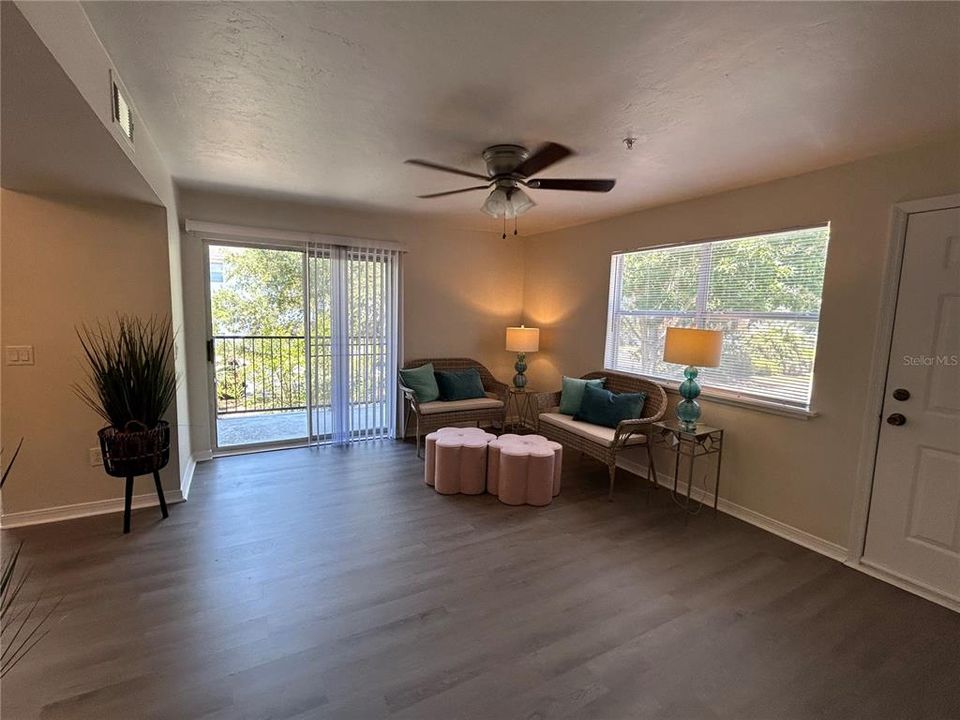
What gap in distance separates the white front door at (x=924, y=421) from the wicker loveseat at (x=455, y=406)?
3.04 m

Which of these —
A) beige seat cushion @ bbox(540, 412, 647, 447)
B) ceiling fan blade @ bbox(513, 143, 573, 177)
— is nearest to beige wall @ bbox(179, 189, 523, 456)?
beige seat cushion @ bbox(540, 412, 647, 447)

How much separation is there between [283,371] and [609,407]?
413 cm

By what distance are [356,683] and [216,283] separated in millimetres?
3692

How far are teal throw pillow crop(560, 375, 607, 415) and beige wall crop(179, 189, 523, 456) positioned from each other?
1472 millimetres

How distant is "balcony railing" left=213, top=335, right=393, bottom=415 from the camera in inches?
179

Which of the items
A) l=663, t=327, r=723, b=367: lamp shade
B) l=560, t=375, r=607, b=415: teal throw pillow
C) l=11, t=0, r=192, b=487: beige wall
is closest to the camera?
l=11, t=0, r=192, b=487: beige wall

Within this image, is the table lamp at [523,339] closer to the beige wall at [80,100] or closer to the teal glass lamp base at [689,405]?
the teal glass lamp base at [689,405]

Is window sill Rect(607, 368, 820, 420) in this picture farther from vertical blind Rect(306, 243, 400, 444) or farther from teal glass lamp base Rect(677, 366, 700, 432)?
vertical blind Rect(306, 243, 400, 444)

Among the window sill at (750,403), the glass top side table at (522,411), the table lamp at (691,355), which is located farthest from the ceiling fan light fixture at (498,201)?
the glass top side table at (522,411)

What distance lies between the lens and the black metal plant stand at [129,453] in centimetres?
268

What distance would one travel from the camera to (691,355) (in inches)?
123

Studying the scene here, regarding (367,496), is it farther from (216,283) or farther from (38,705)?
(216,283)

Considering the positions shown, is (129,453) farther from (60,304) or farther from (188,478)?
(60,304)

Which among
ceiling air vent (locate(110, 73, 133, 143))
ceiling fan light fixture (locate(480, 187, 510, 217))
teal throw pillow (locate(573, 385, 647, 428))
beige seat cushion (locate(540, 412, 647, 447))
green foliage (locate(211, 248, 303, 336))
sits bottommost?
beige seat cushion (locate(540, 412, 647, 447))
